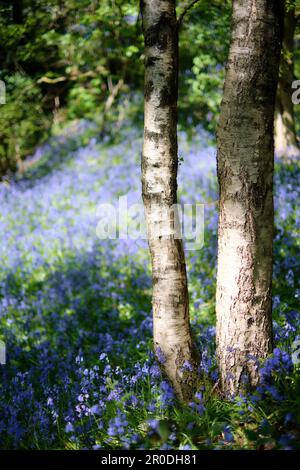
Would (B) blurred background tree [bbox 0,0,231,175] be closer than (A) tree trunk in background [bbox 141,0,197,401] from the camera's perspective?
No

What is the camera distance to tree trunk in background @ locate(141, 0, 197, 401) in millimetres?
2934

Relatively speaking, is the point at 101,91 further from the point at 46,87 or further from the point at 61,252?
the point at 61,252

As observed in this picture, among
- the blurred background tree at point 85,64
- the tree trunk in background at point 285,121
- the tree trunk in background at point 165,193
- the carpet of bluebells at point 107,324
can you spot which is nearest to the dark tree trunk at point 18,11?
the blurred background tree at point 85,64

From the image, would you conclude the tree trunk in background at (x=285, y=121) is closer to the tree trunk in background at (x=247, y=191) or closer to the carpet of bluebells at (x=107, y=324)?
the carpet of bluebells at (x=107, y=324)

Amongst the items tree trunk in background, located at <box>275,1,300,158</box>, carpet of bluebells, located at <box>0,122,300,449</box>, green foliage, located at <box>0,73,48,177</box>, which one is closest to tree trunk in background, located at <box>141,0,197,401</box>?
carpet of bluebells, located at <box>0,122,300,449</box>

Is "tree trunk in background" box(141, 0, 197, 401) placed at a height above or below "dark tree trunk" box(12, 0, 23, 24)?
below

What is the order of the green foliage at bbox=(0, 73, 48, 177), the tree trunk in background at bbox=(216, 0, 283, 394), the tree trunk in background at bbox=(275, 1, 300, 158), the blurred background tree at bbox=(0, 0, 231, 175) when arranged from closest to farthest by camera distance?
the tree trunk in background at bbox=(216, 0, 283, 394) < the blurred background tree at bbox=(0, 0, 231, 175) < the tree trunk in background at bbox=(275, 1, 300, 158) < the green foliage at bbox=(0, 73, 48, 177)

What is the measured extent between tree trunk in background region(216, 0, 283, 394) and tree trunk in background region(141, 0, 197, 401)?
269 millimetres

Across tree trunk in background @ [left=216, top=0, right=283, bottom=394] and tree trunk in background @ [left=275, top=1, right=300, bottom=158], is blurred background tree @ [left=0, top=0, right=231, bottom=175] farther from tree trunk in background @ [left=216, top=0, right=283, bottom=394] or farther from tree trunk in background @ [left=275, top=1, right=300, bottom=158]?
tree trunk in background @ [left=216, top=0, right=283, bottom=394]

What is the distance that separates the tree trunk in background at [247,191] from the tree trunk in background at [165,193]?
0.27 m

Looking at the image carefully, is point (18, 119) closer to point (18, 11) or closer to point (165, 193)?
point (18, 11)

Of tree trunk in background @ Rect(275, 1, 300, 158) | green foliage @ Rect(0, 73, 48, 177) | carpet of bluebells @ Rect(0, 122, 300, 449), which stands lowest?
carpet of bluebells @ Rect(0, 122, 300, 449)

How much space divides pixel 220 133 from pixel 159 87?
506 mm
